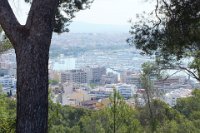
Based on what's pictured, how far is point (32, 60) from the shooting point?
309 centimetres

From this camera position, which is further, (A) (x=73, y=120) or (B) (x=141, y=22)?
(A) (x=73, y=120)

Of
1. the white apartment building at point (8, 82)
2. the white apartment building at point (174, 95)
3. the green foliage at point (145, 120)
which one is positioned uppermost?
the white apartment building at point (8, 82)

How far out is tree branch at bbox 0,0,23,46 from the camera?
10.5 feet

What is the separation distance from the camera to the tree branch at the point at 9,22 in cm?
321

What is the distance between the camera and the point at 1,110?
343 inches

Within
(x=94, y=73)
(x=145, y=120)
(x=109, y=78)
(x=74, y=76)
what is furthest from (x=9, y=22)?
(x=74, y=76)

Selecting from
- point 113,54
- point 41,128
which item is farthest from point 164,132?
point 113,54

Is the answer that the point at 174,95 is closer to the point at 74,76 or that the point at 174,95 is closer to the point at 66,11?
the point at 66,11

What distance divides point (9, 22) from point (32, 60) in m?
0.37

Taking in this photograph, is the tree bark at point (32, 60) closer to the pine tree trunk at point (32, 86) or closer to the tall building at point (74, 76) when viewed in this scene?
the pine tree trunk at point (32, 86)

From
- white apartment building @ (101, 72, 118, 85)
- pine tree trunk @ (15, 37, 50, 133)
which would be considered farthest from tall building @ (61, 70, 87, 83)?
pine tree trunk @ (15, 37, 50, 133)

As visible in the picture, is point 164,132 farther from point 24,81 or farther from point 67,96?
point 24,81

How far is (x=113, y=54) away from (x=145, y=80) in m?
24.2

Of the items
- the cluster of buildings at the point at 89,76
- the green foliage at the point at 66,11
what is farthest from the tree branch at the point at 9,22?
the cluster of buildings at the point at 89,76
